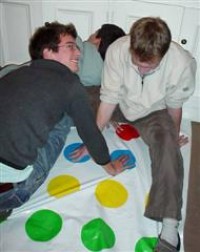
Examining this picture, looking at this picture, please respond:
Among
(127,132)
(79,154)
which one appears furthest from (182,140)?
(79,154)

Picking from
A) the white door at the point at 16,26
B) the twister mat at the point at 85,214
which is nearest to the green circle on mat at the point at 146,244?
the twister mat at the point at 85,214

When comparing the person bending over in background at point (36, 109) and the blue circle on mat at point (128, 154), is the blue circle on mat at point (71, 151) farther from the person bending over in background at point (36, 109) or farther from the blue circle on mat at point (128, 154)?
the person bending over in background at point (36, 109)

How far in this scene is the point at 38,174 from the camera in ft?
3.75

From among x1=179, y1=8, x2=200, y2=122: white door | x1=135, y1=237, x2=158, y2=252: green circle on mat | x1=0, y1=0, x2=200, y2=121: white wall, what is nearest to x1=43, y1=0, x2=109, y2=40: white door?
x1=0, y1=0, x2=200, y2=121: white wall

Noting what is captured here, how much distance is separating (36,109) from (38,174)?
340 mm

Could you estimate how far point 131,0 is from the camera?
5.60ft

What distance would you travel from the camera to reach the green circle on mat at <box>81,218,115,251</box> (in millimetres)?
1096

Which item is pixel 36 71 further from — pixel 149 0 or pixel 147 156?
pixel 149 0

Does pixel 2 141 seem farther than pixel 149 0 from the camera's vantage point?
No

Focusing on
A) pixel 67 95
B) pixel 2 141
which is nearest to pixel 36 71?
pixel 67 95

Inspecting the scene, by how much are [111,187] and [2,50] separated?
1.37 m

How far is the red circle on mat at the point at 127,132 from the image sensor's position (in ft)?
5.00

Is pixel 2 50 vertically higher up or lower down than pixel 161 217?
higher up

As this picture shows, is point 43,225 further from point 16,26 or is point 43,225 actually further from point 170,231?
point 16,26
